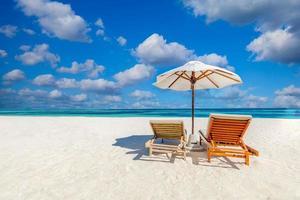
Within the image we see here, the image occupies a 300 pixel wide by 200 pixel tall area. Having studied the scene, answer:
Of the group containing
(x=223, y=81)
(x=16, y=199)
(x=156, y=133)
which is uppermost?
(x=223, y=81)

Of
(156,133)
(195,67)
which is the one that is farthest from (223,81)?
(156,133)

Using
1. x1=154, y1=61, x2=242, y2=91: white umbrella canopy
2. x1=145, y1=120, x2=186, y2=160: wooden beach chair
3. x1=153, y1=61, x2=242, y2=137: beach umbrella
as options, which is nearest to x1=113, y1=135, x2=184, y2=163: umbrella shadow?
x1=145, y1=120, x2=186, y2=160: wooden beach chair

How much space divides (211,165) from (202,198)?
1600mm

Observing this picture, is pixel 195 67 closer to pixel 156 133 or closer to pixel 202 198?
pixel 156 133

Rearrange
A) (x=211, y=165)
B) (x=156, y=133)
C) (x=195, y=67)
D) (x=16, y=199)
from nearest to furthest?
(x=16, y=199) < (x=211, y=165) < (x=195, y=67) < (x=156, y=133)

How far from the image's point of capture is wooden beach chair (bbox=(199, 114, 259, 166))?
16.4 ft

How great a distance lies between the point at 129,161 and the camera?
5.21m

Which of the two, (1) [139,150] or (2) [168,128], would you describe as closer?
(2) [168,128]

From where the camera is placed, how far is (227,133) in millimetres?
5363

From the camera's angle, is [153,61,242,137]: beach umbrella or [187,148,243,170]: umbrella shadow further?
[153,61,242,137]: beach umbrella

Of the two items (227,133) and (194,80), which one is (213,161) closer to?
(227,133)

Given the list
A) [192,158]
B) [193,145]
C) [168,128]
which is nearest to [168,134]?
[168,128]

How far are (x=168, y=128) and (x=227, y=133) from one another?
1418mm

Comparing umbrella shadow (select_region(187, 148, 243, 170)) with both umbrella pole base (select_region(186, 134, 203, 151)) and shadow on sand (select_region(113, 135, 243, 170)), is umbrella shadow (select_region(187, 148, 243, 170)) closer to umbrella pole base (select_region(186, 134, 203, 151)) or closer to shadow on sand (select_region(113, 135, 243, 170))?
shadow on sand (select_region(113, 135, 243, 170))
